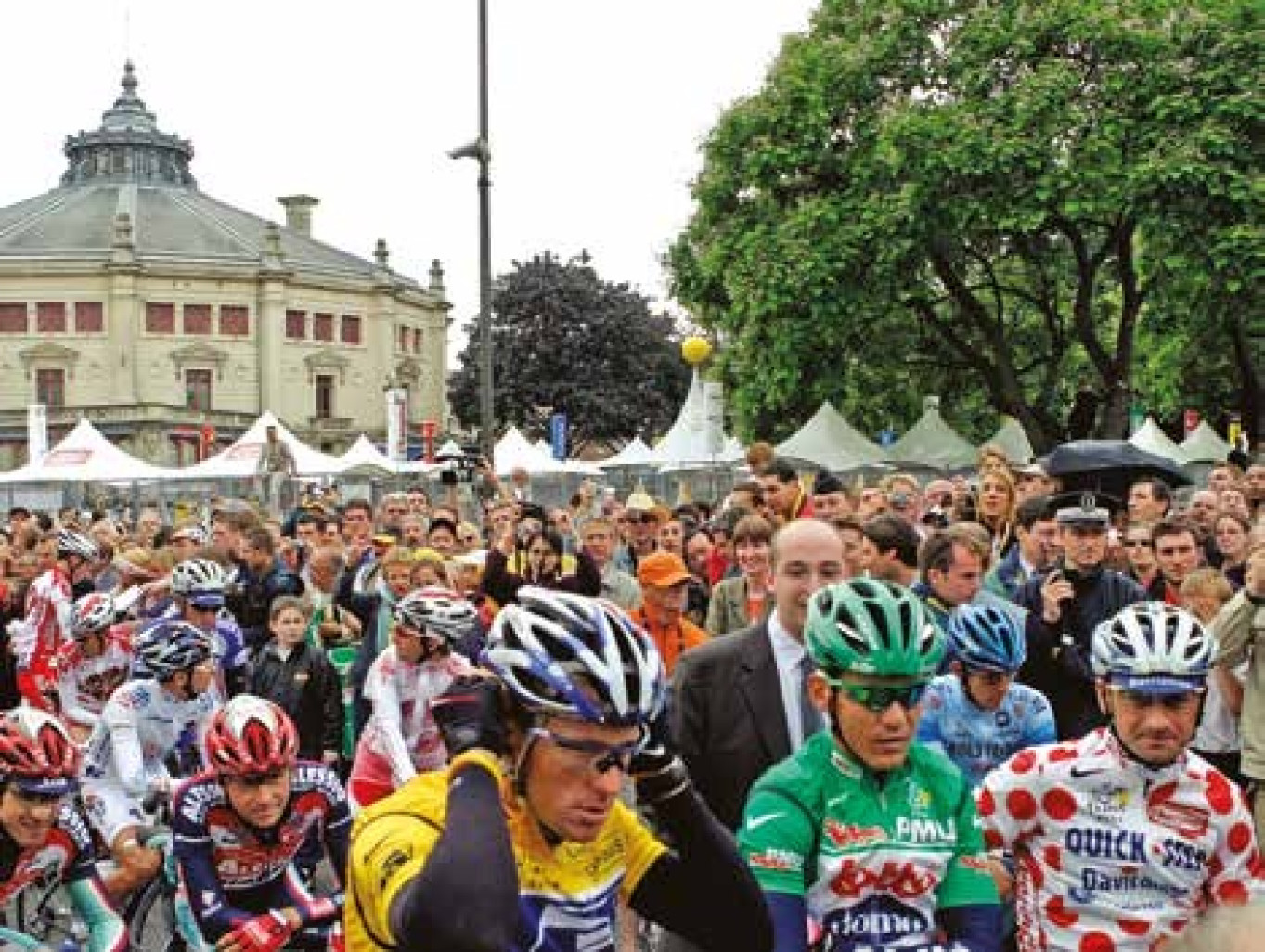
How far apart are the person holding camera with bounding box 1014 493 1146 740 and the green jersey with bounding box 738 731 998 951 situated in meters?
2.75

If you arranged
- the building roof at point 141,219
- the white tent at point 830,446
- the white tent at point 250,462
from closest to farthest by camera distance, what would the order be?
the white tent at point 830,446 → the white tent at point 250,462 → the building roof at point 141,219

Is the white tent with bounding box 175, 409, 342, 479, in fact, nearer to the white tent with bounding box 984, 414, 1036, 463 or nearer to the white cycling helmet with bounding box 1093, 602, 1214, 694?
the white tent with bounding box 984, 414, 1036, 463

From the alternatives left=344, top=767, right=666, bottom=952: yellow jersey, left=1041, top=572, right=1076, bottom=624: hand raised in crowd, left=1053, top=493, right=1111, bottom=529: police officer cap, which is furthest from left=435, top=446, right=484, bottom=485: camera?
left=344, top=767, right=666, bottom=952: yellow jersey

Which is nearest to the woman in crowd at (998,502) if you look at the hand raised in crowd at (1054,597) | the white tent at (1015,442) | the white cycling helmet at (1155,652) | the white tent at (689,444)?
the hand raised in crowd at (1054,597)

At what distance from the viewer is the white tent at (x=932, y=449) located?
2761 cm

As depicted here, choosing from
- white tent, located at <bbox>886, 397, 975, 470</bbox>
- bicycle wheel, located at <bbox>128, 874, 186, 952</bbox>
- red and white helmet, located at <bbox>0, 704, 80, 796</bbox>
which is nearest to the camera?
red and white helmet, located at <bbox>0, 704, 80, 796</bbox>

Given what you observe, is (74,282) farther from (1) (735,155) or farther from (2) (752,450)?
(2) (752,450)

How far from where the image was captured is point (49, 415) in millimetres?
93812

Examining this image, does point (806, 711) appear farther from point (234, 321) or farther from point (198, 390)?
point (234, 321)

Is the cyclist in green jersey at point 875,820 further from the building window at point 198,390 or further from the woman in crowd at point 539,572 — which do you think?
the building window at point 198,390

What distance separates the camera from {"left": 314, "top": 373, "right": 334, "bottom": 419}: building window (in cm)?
10231

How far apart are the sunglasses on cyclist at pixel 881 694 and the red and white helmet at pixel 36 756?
11.5 feet

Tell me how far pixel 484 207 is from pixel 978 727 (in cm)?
1514

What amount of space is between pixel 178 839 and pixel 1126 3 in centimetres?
2606
